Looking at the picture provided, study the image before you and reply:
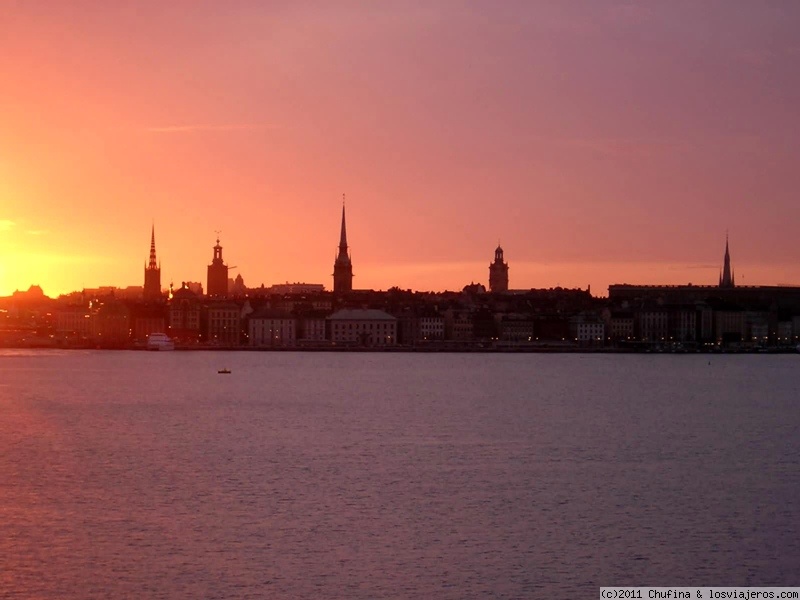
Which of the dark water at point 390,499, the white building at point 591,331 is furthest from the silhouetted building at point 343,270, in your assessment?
the dark water at point 390,499

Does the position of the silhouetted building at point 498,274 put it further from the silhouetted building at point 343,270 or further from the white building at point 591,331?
the white building at point 591,331

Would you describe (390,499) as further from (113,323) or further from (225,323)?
(113,323)

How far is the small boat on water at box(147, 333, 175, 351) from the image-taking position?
106062 millimetres

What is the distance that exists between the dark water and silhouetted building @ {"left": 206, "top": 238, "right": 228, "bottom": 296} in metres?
99.0

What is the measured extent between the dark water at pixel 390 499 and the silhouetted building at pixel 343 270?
3695 inches

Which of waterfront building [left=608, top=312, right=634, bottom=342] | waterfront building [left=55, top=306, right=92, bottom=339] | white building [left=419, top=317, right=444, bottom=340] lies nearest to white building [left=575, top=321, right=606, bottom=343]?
waterfront building [left=608, top=312, right=634, bottom=342]

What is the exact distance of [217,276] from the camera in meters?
142

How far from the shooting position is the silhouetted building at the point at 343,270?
136 meters

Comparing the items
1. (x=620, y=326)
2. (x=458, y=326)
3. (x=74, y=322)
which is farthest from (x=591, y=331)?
(x=74, y=322)

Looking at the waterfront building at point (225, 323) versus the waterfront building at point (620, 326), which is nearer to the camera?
the waterfront building at point (225, 323)

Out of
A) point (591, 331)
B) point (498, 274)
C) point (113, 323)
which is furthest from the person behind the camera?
point (498, 274)

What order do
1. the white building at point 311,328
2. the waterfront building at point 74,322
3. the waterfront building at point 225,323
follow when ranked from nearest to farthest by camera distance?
the white building at point 311,328, the waterfront building at point 225,323, the waterfront building at point 74,322

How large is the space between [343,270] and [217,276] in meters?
13.4

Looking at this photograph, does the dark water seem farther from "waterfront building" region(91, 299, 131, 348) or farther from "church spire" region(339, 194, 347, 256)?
"church spire" region(339, 194, 347, 256)
